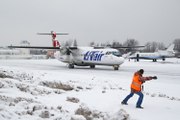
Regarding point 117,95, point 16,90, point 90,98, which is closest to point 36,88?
point 16,90

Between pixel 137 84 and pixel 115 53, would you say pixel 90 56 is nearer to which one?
pixel 115 53

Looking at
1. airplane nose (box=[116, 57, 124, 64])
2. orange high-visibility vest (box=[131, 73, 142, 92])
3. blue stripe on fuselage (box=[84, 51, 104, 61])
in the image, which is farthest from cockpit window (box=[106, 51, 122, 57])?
orange high-visibility vest (box=[131, 73, 142, 92])

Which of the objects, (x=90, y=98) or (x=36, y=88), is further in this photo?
(x=36, y=88)

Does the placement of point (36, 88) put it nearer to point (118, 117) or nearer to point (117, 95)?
point (117, 95)

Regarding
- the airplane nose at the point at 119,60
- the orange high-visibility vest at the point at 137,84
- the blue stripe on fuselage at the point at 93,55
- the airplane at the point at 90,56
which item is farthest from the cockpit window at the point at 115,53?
the orange high-visibility vest at the point at 137,84

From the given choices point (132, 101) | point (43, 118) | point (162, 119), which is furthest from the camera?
point (132, 101)

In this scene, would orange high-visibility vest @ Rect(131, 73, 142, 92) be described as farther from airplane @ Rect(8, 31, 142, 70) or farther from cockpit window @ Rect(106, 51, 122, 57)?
cockpit window @ Rect(106, 51, 122, 57)

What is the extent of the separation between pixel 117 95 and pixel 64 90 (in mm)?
2800

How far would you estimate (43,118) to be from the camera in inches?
283

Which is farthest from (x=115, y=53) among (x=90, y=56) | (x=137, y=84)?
(x=137, y=84)

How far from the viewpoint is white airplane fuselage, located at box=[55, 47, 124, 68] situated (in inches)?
1211

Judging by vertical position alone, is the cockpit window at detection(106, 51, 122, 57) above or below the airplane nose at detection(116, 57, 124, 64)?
above

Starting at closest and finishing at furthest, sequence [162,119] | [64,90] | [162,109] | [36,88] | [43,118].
A: [43,118] → [162,119] → [162,109] → [36,88] → [64,90]

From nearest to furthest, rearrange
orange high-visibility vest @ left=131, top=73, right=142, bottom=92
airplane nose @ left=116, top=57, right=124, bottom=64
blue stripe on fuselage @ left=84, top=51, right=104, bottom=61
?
orange high-visibility vest @ left=131, top=73, right=142, bottom=92 → airplane nose @ left=116, top=57, right=124, bottom=64 → blue stripe on fuselage @ left=84, top=51, right=104, bottom=61
